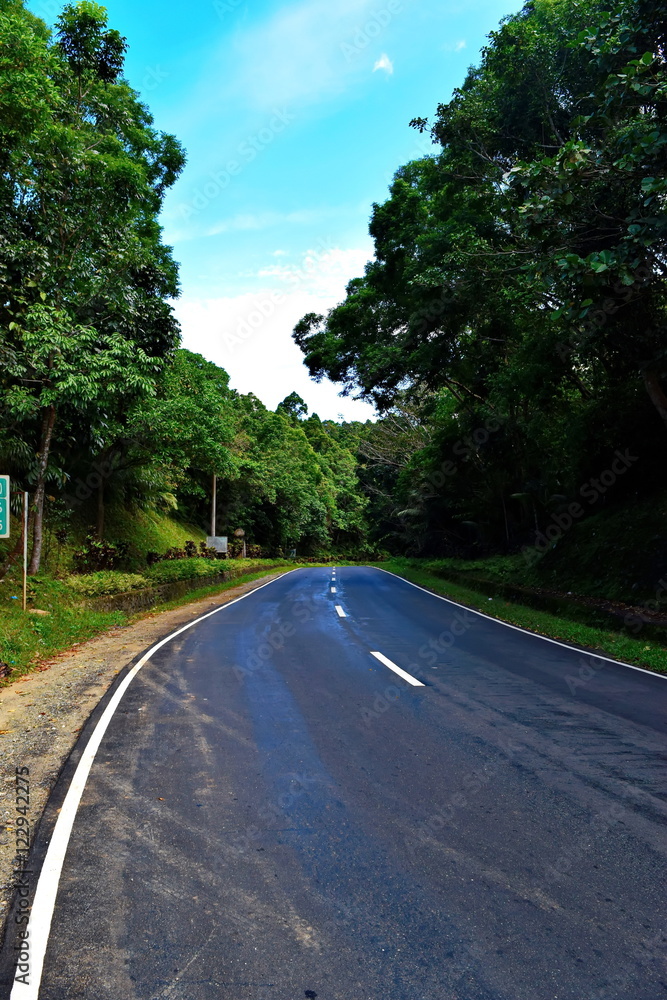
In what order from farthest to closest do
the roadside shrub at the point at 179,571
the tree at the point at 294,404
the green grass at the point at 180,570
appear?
the tree at the point at 294,404 → the roadside shrub at the point at 179,571 → the green grass at the point at 180,570

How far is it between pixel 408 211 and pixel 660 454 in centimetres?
1221

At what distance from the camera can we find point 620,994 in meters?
2.49

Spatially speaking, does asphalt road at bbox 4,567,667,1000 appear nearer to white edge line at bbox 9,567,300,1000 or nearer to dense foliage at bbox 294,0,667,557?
white edge line at bbox 9,567,300,1000

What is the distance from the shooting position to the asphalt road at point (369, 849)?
263cm

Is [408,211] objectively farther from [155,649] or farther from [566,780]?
[566,780]

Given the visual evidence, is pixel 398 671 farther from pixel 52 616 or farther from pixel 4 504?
pixel 52 616

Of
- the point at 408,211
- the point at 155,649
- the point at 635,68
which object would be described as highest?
the point at 408,211

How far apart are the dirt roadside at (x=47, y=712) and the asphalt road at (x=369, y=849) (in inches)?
15.1

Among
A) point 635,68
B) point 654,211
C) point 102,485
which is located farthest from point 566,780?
point 102,485

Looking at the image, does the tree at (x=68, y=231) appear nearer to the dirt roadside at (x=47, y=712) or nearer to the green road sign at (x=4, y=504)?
the green road sign at (x=4, y=504)

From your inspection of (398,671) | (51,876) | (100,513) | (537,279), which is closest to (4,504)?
(398,671)

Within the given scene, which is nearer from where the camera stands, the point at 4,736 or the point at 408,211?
Result: the point at 4,736

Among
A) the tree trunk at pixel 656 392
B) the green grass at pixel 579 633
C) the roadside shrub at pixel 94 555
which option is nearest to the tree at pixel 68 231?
Answer: the roadside shrub at pixel 94 555

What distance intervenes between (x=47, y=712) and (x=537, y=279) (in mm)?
12826
